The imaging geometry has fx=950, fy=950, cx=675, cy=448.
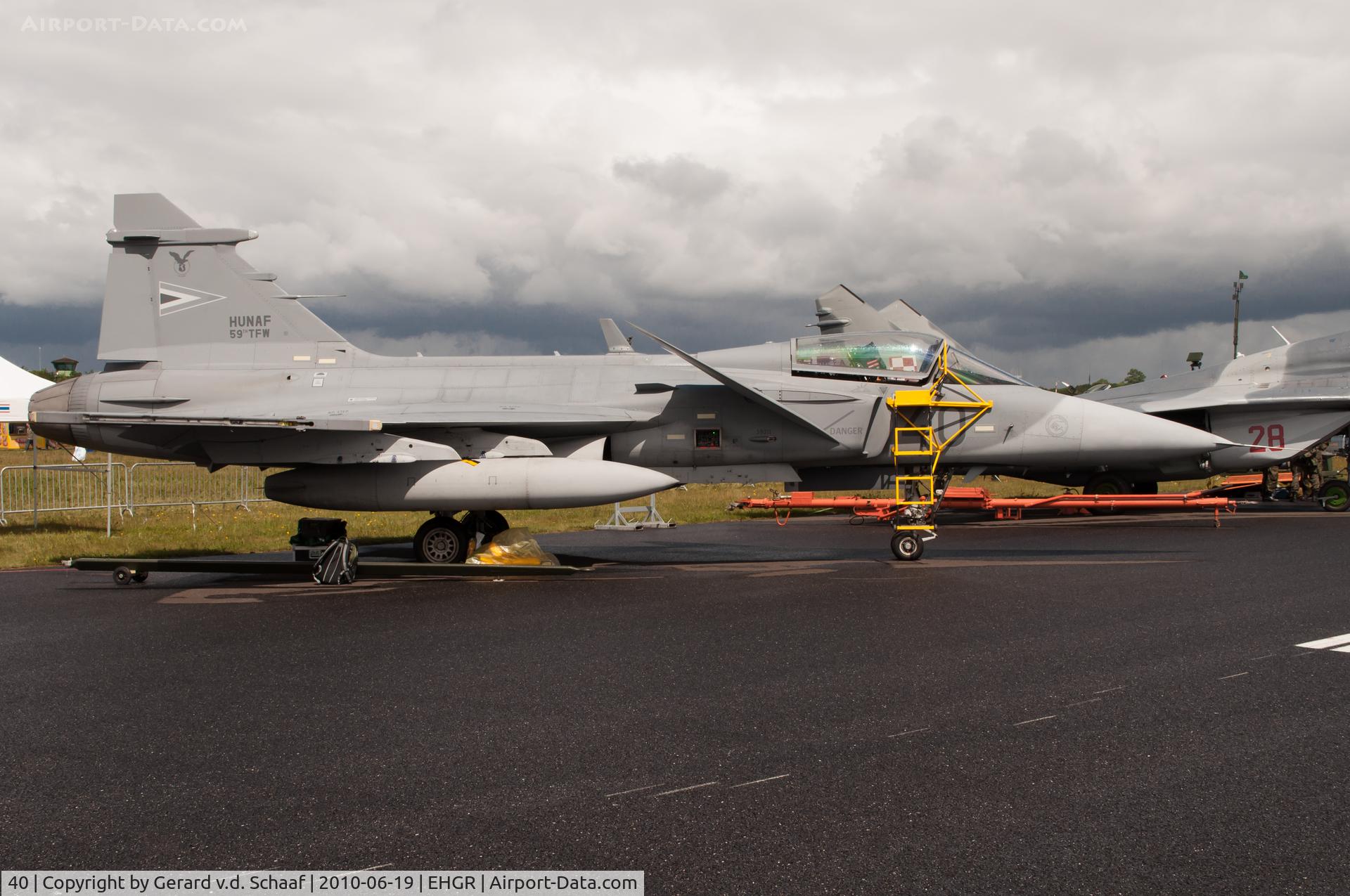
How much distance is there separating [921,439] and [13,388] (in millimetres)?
25507

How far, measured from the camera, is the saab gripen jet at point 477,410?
10656 millimetres

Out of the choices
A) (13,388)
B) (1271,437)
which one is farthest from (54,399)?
(1271,437)

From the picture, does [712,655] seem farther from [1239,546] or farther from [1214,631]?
[1239,546]

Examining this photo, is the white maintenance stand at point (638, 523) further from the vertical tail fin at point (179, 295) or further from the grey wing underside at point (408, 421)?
the vertical tail fin at point (179, 295)

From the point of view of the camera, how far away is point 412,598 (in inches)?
351

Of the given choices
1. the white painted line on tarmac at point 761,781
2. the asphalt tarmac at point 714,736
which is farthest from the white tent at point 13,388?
the white painted line on tarmac at point 761,781

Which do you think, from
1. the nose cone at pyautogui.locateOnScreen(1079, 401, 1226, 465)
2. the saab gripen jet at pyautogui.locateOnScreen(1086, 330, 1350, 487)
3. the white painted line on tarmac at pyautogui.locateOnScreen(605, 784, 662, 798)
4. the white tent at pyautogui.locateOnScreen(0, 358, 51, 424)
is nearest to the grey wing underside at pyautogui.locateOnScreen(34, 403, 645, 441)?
the nose cone at pyautogui.locateOnScreen(1079, 401, 1226, 465)

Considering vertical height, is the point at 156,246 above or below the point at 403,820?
above

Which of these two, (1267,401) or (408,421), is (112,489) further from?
(1267,401)

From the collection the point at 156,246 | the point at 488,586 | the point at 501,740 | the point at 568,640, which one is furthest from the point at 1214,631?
the point at 156,246

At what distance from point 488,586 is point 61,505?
12.8 meters

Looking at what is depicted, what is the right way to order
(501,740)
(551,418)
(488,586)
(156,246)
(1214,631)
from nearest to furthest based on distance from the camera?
1. (501,740)
2. (1214,631)
3. (488,586)
4. (551,418)
5. (156,246)

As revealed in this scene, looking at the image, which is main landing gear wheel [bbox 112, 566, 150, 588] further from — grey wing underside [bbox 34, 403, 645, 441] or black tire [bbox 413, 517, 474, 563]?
black tire [bbox 413, 517, 474, 563]

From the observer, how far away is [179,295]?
12203 millimetres
